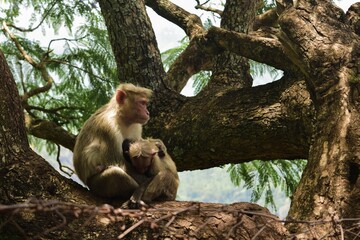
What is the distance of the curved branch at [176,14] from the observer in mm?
7102

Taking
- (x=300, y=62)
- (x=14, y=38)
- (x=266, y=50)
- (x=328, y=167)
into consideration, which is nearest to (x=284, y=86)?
(x=266, y=50)

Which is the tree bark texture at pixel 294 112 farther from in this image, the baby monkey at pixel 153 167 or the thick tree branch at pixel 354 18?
the baby monkey at pixel 153 167

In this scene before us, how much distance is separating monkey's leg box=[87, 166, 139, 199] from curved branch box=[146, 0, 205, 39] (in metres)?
3.17

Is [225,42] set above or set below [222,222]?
above

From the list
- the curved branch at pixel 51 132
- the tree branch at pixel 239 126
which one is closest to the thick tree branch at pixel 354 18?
the tree branch at pixel 239 126

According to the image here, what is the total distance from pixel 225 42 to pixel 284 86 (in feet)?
3.12

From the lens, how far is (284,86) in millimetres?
5020

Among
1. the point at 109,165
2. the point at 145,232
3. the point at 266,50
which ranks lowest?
the point at 145,232

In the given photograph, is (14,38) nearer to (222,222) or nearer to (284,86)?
(284,86)

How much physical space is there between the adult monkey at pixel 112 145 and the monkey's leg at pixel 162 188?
0.42ft

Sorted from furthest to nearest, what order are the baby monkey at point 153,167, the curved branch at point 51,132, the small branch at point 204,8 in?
the small branch at point 204,8 → the curved branch at point 51,132 → the baby monkey at point 153,167

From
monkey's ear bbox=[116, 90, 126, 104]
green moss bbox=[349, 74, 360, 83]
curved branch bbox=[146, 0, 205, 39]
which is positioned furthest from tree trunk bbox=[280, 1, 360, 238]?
curved branch bbox=[146, 0, 205, 39]

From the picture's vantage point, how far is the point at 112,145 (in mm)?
4582

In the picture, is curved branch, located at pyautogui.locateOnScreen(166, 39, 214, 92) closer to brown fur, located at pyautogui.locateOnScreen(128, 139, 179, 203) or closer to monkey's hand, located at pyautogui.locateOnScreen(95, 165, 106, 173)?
brown fur, located at pyautogui.locateOnScreen(128, 139, 179, 203)
